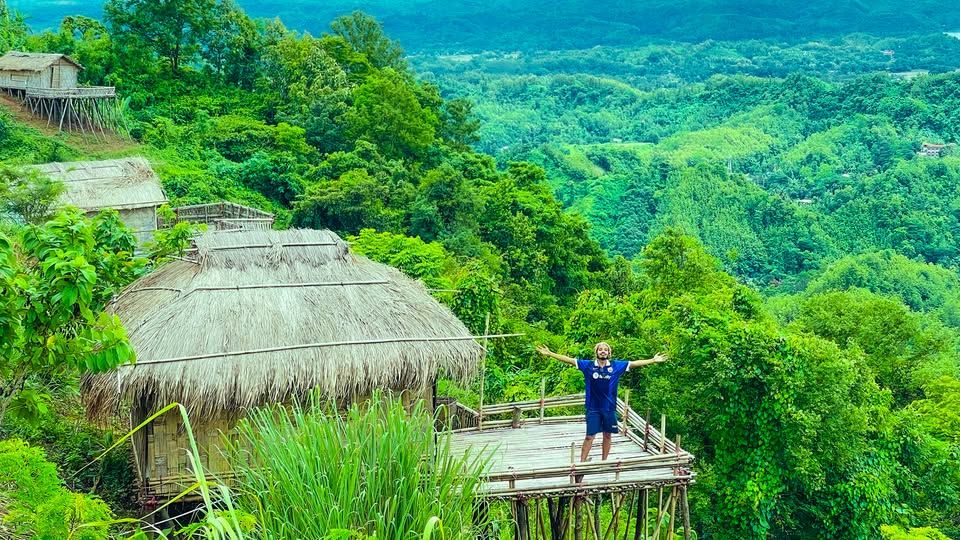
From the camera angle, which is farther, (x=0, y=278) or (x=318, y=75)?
(x=318, y=75)

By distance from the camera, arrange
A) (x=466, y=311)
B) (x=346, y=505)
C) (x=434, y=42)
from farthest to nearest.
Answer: (x=434, y=42), (x=466, y=311), (x=346, y=505)

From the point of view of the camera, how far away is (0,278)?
5.09 meters

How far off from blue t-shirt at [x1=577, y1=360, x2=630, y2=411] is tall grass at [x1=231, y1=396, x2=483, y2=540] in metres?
2.68

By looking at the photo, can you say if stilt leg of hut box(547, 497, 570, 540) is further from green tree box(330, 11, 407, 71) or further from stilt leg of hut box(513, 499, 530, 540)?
green tree box(330, 11, 407, 71)

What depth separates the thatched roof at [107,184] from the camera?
56.8ft

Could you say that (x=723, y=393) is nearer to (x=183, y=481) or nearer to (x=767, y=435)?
(x=767, y=435)

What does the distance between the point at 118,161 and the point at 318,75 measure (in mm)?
14043

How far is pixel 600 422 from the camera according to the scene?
323 inches

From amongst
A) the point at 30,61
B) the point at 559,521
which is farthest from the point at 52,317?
the point at 30,61

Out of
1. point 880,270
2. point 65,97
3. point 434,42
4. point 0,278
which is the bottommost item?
point 880,270

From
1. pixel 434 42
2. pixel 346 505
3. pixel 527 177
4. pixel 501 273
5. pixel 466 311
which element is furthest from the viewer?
pixel 434 42

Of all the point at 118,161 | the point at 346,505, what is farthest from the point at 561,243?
the point at 346,505

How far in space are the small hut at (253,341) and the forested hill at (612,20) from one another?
434 ft

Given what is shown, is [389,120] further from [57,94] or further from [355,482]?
[355,482]
